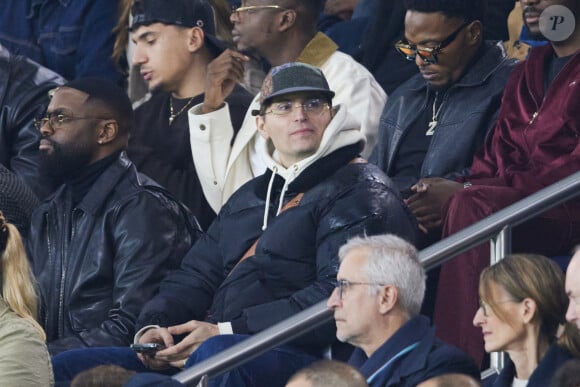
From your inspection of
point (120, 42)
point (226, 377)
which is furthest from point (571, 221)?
point (120, 42)

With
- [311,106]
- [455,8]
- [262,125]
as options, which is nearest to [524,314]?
[311,106]

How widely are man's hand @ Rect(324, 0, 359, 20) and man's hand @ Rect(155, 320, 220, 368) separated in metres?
3.61

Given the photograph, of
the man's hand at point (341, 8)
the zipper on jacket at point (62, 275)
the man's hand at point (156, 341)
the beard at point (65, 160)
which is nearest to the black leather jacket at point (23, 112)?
the beard at point (65, 160)

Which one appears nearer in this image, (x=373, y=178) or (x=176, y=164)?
(x=373, y=178)

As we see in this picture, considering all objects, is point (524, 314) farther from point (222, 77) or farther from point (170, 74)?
point (170, 74)

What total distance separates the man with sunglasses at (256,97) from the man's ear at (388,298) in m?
2.23

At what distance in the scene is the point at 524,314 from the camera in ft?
18.1

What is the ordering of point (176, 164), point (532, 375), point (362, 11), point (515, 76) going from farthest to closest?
point (362, 11) < point (176, 164) < point (515, 76) < point (532, 375)

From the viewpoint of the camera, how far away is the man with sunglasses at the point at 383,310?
571 cm

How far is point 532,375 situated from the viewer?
5.30 metres

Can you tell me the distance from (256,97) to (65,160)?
1.00m

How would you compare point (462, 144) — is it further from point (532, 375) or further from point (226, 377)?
point (532, 375)

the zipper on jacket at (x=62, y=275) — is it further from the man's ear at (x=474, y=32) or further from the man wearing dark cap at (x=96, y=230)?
the man's ear at (x=474, y=32)

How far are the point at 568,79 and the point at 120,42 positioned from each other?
3529mm
